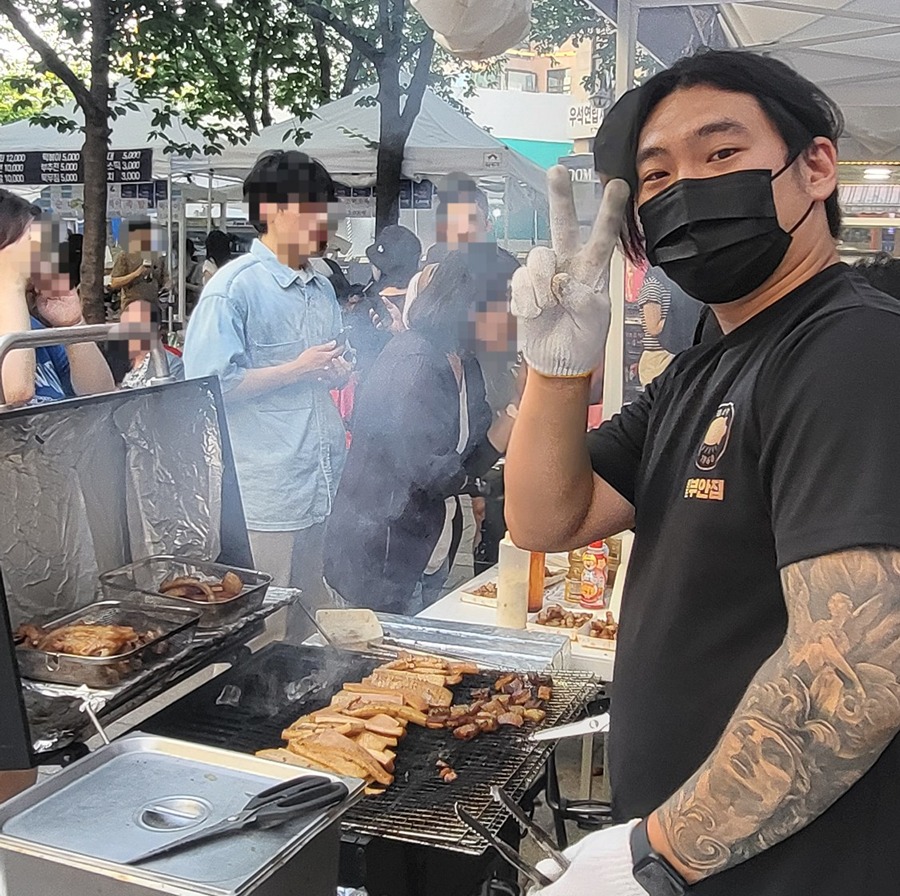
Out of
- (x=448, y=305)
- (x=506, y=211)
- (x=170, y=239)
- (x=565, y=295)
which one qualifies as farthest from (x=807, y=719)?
(x=170, y=239)

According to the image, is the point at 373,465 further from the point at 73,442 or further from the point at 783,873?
the point at 783,873

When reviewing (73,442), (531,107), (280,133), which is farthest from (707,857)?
(531,107)

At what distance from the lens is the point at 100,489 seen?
2365 mm

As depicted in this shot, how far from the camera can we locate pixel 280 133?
8922 millimetres

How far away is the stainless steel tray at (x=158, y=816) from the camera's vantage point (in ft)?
4.11

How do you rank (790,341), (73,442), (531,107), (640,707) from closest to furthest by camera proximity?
1. (790,341)
2. (640,707)
3. (73,442)
4. (531,107)

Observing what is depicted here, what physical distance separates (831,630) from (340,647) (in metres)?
1.85

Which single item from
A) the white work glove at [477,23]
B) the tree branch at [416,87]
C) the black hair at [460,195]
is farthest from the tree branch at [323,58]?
the white work glove at [477,23]

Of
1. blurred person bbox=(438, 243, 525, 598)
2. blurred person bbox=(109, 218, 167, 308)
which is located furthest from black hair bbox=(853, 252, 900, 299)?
blurred person bbox=(109, 218, 167, 308)

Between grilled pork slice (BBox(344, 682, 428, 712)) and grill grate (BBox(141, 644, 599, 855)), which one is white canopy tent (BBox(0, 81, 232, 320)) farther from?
grilled pork slice (BBox(344, 682, 428, 712))

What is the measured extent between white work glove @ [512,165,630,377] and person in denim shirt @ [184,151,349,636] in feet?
6.38

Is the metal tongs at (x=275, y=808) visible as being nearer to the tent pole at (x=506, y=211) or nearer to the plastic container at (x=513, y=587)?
the plastic container at (x=513, y=587)

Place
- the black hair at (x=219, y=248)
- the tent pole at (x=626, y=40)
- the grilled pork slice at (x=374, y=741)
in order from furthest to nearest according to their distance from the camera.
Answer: the black hair at (x=219, y=248) → the tent pole at (x=626, y=40) → the grilled pork slice at (x=374, y=741)

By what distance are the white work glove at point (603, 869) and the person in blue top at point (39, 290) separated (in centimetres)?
207
